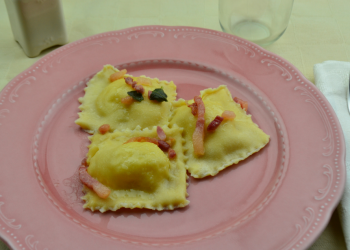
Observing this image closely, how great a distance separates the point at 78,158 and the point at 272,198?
2.27 m

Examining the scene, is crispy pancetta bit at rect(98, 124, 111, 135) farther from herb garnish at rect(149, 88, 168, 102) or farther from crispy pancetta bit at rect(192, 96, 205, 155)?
crispy pancetta bit at rect(192, 96, 205, 155)

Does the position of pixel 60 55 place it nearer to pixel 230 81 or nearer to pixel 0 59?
pixel 0 59

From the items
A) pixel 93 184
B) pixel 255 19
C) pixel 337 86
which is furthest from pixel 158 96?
pixel 255 19

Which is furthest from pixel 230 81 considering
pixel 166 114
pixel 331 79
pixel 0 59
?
pixel 0 59

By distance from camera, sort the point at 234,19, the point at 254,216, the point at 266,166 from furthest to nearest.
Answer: the point at 234,19 → the point at 266,166 → the point at 254,216

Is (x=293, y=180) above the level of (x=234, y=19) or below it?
below

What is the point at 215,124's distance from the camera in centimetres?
432

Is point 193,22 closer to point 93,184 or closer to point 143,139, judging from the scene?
point 143,139

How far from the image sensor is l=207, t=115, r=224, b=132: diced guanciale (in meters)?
4.32

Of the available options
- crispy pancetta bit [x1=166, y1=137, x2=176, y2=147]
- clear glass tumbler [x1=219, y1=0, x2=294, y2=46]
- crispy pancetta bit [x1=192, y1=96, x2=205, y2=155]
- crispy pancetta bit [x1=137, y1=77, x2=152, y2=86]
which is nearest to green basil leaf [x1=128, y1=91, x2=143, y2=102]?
crispy pancetta bit [x1=137, y1=77, x2=152, y2=86]

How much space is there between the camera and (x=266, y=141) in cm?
440

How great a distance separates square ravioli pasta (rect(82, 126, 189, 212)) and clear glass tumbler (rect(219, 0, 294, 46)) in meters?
3.06

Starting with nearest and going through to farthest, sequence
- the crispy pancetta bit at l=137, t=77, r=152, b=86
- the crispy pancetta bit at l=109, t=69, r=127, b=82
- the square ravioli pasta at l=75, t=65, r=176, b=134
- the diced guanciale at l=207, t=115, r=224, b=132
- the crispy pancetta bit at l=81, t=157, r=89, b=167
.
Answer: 1. the crispy pancetta bit at l=81, t=157, r=89, b=167
2. the diced guanciale at l=207, t=115, r=224, b=132
3. the square ravioli pasta at l=75, t=65, r=176, b=134
4. the crispy pancetta bit at l=137, t=77, r=152, b=86
5. the crispy pancetta bit at l=109, t=69, r=127, b=82

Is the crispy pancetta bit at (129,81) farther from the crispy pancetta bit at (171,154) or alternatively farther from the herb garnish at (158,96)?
the crispy pancetta bit at (171,154)
